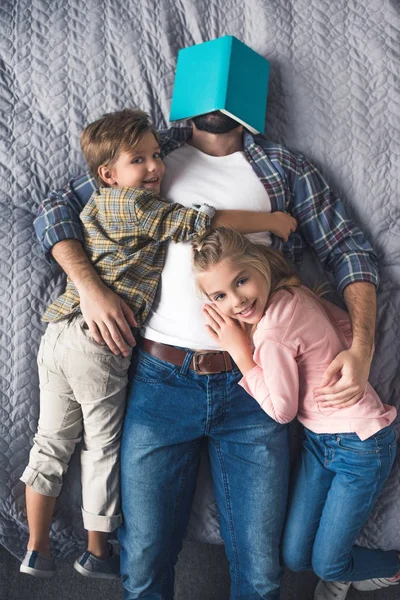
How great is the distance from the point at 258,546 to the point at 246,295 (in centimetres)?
60

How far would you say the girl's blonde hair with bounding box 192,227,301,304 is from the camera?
1389 mm

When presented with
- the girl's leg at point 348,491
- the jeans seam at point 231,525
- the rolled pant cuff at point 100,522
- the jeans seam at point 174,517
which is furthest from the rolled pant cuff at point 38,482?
the girl's leg at point 348,491

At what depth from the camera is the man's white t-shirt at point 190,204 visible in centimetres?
152

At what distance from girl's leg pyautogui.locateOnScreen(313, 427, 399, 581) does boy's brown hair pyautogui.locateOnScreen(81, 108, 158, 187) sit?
814 millimetres

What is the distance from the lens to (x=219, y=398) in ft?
4.95

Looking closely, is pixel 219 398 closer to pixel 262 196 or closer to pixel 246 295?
pixel 246 295

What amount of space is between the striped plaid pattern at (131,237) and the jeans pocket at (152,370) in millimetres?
99

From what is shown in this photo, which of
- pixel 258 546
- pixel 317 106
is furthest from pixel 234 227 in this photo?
pixel 258 546

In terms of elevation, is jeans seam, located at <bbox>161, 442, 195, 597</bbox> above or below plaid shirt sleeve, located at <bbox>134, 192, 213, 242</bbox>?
below

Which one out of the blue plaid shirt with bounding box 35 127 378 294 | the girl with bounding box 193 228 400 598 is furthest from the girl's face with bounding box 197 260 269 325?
the blue plaid shirt with bounding box 35 127 378 294

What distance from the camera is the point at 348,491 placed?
145 centimetres

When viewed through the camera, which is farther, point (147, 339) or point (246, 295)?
point (147, 339)

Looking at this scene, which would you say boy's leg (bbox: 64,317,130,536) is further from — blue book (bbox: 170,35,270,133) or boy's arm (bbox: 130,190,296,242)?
blue book (bbox: 170,35,270,133)

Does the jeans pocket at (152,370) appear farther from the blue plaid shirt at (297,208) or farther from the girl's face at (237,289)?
the blue plaid shirt at (297,208)
